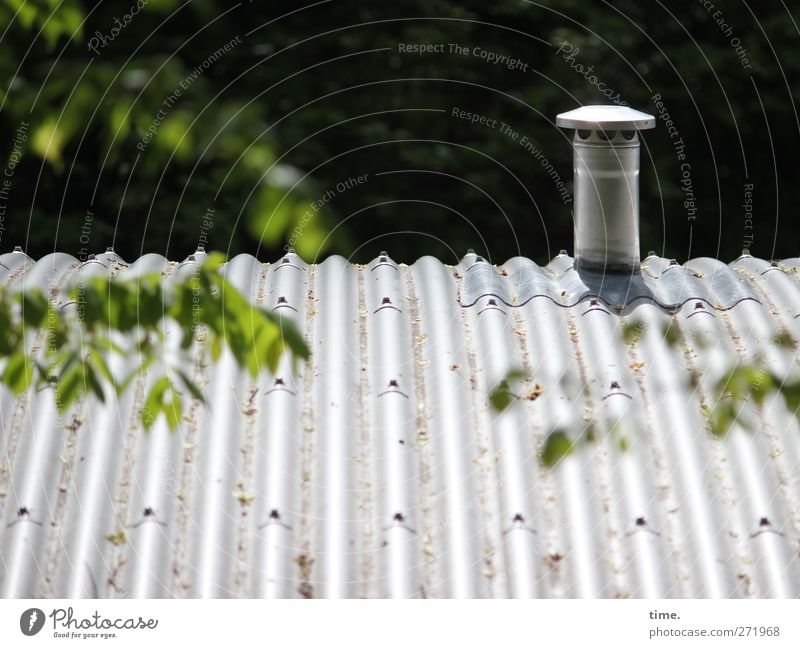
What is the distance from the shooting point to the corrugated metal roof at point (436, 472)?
2.85m

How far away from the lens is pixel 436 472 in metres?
3.16

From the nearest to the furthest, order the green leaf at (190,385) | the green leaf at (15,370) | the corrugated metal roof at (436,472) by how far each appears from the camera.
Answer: the green leaf at (190,385)
the green leaf at (15,370)
the corrugated metal roof at (436,472)

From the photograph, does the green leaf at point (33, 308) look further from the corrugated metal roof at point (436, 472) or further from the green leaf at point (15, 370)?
the corrugated metal roof at point (436, 472)

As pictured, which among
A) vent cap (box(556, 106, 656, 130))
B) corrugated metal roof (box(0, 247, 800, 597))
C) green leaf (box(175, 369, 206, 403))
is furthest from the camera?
vent cap (box(556, 106, 656, 130))

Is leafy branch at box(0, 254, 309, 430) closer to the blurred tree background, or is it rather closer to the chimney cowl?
the chimney cowl

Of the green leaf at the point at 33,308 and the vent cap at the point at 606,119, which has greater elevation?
the vent cap at the point at 606,119

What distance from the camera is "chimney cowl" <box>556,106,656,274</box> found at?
4293mm

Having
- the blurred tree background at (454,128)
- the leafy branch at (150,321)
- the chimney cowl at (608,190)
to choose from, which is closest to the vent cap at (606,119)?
the chimney cowl at (608,190)

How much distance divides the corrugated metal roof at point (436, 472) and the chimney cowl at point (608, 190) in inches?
11.6

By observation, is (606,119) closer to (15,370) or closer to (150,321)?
(150,321)

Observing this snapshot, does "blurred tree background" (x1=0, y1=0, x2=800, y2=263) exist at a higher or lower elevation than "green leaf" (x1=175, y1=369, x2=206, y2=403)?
higher

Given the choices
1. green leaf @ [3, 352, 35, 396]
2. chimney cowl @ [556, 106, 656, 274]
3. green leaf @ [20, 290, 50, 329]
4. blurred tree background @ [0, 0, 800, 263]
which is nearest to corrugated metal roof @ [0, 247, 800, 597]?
chimney cowl @ [556, 106, 656, 274]

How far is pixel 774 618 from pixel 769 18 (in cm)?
1004

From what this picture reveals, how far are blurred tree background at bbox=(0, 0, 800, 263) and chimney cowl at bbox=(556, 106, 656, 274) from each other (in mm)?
4561
